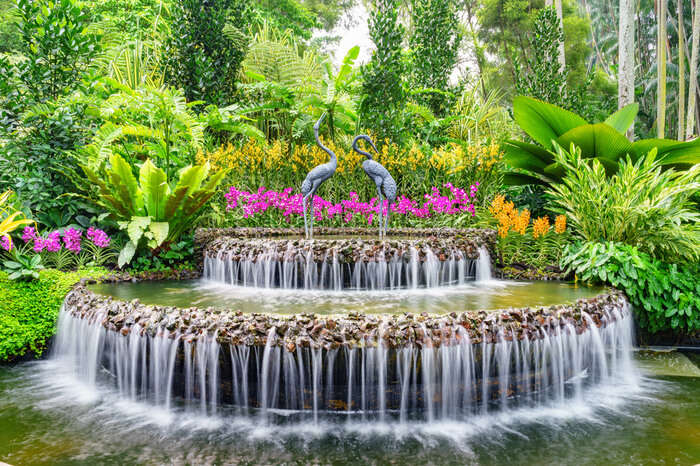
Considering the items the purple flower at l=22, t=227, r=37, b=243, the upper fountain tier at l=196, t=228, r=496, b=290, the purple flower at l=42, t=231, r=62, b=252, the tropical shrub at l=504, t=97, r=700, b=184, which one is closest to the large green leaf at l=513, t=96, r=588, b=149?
the tropical shrub at l=504, t=97, r=700, b=184

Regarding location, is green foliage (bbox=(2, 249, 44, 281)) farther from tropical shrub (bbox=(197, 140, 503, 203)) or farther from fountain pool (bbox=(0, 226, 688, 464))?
tropical shrub (bbox=(197, 140, 503, 203))

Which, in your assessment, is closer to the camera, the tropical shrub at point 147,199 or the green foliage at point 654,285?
the green foliage at point 654,285

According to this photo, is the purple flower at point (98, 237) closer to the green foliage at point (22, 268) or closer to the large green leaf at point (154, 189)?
the large green leaf at point (154, 189)

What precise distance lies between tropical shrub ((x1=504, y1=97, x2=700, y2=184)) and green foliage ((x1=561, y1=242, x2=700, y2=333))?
1648mm

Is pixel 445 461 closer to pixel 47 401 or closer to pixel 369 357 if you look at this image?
pixel 369 357

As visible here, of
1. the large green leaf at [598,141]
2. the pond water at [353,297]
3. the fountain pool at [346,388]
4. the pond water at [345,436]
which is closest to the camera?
the pond water at [345,436]

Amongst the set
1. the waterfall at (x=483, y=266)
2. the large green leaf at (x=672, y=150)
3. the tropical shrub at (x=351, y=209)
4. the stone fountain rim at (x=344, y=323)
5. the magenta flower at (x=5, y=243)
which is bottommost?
the stone fountain rim at (x=344, y=323)

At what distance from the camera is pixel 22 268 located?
432 centimetres

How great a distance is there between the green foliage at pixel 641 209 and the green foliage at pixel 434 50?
16.1 feet

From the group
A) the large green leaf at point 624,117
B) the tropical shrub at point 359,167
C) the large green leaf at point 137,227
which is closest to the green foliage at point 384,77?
the tropical shrub at point 359,167

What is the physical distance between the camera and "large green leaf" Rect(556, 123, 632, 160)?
580 centimetres

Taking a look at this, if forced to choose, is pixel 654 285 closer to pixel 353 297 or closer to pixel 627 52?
pixel 353 297

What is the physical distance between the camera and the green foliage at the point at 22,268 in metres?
4.27

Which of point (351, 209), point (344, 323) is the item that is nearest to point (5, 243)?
point (344, 323)
